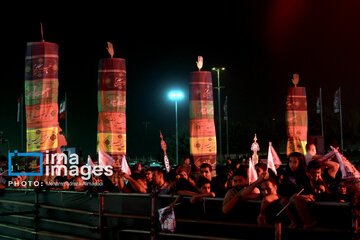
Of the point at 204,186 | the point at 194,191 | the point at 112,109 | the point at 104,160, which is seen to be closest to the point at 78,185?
the point at 104,160

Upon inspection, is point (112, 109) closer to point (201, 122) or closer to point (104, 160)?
point (201, 122)

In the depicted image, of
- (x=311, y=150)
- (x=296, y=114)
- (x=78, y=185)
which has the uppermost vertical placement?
(x=296, y=114)

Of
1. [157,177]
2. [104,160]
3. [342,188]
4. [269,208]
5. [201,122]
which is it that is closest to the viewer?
[269,208]

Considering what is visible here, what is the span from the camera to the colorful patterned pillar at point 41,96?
14062mm

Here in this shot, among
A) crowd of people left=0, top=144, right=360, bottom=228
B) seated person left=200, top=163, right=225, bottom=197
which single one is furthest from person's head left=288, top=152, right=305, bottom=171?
seated person left=200, top=163, right=225, bottom=197

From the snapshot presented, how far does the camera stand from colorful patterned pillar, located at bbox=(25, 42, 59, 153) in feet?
46.1

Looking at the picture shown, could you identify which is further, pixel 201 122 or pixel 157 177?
pixel 201 122

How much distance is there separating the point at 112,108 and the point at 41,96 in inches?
127

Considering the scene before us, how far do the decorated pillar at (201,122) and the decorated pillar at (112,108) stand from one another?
12.1ft

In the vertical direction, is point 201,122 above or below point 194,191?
above

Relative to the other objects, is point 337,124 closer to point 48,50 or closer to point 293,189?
point 48,50

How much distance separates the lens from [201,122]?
65.9ft

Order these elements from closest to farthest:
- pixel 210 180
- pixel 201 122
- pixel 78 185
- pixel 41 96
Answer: pixel 210 180
pixel 78 185
pixel 41 96
pixel 201 122

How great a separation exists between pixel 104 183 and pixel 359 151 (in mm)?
62066
